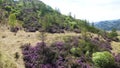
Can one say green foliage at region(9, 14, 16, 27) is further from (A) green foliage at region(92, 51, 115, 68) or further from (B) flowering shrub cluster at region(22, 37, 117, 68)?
(A) green foliage at region(92, 51, 115, 68)

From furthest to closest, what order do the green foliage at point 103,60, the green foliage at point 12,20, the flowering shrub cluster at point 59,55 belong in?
the green foliage at point 12,20 < the green foliage at point 103,60 < the flowering shrub cluster at point 59,55

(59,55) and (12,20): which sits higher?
(12,20)

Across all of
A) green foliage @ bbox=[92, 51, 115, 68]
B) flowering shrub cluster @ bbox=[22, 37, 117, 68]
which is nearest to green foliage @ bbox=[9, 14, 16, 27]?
flowering shrub cluster @ bbox=[22, 37, 117, 68]

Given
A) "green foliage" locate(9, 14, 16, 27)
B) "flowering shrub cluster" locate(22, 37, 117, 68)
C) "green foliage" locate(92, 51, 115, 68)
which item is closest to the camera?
"flowering shrub cluster" locate(22, 37, 117, 68)

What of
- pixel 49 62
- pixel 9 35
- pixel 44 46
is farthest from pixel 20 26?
pixel 49 62

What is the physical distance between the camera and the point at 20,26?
84312mm

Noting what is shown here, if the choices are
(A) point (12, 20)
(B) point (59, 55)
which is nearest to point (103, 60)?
(B) point (59, 55)

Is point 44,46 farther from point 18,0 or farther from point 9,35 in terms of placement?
point 18,0

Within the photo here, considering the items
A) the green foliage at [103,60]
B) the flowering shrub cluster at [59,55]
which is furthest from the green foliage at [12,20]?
the green foliage at [103,60]

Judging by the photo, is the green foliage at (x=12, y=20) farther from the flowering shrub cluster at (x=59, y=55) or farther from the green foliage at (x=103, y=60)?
the green foliage at (x=103, y=60)

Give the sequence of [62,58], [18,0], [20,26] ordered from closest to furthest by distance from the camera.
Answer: [62,58], [20,26], [18,0]

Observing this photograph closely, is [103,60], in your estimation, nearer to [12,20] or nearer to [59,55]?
[59,55]

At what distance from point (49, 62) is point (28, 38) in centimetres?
1663

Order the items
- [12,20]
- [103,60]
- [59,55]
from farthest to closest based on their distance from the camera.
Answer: [12,20] → [59,55] → [103,60]
